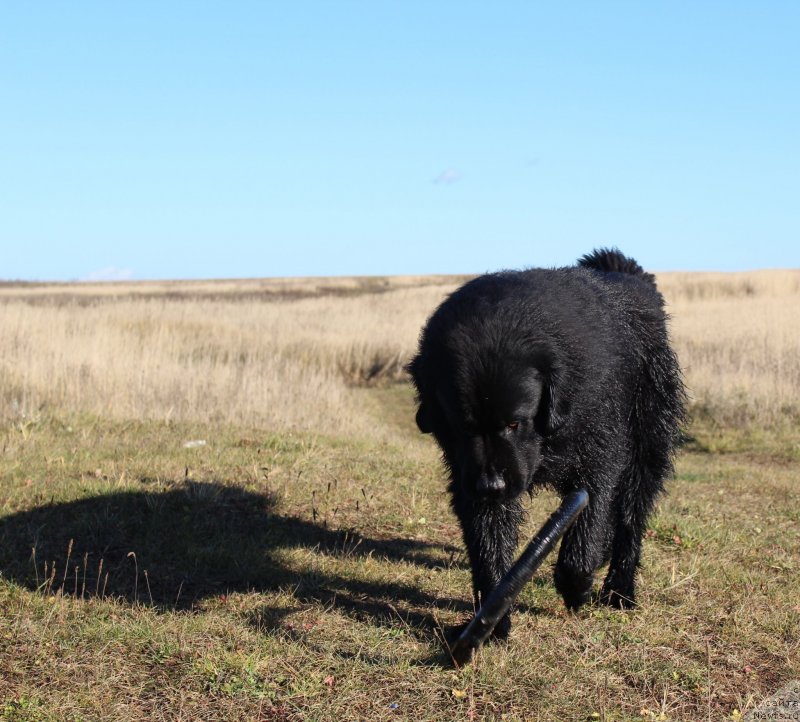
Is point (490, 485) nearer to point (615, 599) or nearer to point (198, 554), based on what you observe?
point (615, 599)

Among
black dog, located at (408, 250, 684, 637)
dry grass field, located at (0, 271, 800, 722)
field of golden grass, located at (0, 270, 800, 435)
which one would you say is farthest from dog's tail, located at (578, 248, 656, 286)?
field of golden grass, located at (0, 270, 800, 435)

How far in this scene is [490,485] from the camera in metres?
3.74

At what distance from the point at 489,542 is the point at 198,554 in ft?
7.02

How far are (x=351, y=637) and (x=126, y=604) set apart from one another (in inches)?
51.9

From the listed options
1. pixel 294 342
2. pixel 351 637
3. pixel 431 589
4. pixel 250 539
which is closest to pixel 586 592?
pixel 431 589

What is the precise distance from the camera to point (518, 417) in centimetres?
383

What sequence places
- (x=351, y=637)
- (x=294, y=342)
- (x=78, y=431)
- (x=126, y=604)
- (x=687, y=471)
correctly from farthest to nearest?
(x=294, y=342), (x=687, y=471), (x=78, y=431), (x=126, y=604), (x=351, y=637)

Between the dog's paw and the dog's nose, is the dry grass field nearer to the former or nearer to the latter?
the dog's paw

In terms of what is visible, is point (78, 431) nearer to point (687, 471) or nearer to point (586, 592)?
point (586, 592)

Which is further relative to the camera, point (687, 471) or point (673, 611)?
point (687, 471)

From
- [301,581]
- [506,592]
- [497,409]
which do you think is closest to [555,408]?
[497,409]

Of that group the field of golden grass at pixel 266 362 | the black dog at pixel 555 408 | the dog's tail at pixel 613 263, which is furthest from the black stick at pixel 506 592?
the field of golden grass at pixel 266 362

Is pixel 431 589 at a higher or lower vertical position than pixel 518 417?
lower

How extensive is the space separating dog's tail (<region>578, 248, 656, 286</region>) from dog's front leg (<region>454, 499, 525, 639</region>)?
2.25m
